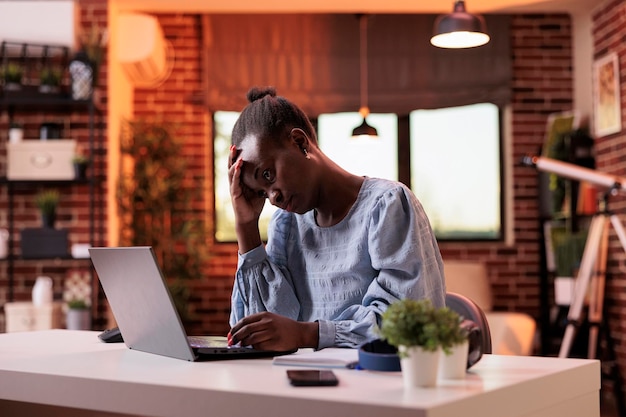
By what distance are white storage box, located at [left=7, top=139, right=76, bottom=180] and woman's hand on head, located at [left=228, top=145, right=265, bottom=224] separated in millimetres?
3662

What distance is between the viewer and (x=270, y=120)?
2154mm

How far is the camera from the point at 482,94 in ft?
22.7

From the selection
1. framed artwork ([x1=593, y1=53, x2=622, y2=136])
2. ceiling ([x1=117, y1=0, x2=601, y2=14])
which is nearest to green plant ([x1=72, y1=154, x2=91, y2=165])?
ceiling ([x1=117, y1=0, x2=601, y2=14])

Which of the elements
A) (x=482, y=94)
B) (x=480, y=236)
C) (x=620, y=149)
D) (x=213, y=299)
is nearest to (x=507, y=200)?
(x=480, y=236)

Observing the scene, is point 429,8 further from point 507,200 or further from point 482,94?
point 507,200

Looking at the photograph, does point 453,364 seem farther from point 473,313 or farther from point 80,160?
point 80,160

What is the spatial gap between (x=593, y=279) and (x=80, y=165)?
3179 millimetres

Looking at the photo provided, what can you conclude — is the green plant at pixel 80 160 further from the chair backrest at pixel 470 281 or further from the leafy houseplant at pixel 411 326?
the leafy houseplant at pixel 411 326

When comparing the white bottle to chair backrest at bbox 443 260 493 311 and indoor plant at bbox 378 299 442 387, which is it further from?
indoor plant at bbox 378 299 442 387

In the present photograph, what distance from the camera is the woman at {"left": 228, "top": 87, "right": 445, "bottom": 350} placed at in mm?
2031

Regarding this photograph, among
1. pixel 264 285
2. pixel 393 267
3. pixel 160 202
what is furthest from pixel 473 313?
pixel 160 202

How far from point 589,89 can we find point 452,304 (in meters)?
4.77

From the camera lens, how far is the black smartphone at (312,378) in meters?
1.44

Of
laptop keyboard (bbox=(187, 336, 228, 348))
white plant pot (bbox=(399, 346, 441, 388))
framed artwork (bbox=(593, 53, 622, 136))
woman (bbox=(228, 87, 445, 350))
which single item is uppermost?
framed artwork (bbox=(593, 53, 622, 136))
